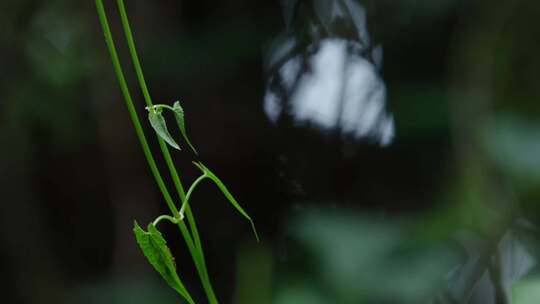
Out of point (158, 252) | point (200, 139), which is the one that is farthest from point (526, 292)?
point (200, 139)

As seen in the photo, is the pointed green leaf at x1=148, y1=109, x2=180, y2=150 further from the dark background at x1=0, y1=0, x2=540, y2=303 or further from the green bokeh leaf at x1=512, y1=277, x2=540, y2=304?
the dark background at x1=0, y1=0, x2=540, y2=303

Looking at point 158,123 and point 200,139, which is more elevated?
point 200,139

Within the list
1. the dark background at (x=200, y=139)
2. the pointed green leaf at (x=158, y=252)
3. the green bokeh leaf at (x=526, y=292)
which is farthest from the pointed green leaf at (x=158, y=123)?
the dark background at (x=200, y=139)

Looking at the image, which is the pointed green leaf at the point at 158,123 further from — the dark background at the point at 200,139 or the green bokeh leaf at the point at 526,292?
the dark background at the point at 200,139

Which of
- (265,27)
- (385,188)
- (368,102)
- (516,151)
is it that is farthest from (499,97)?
(265,27)

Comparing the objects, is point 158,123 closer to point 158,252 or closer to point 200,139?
point 158,252

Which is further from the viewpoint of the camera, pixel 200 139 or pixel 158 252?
pixel 200 139

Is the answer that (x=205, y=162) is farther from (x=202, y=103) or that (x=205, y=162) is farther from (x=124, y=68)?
(x=124, y=68)

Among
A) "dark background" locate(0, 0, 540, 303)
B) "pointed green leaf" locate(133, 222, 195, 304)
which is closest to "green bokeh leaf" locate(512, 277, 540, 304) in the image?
"pointed green leaf" locate(133, 222, 195, 304)
